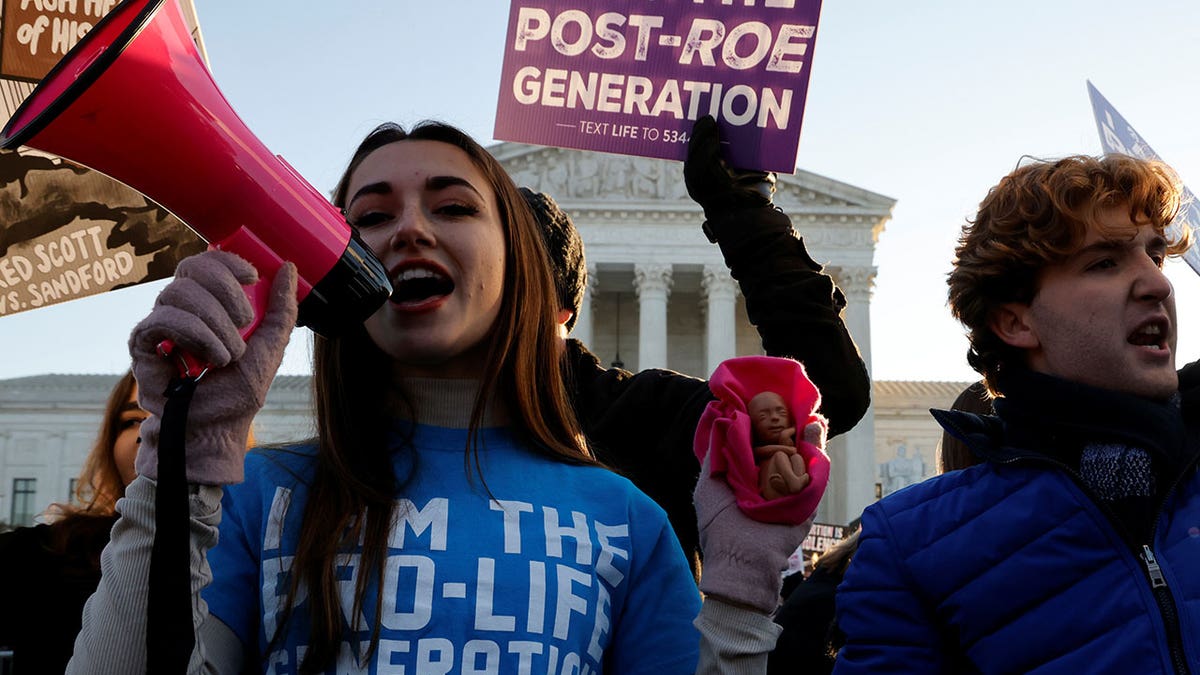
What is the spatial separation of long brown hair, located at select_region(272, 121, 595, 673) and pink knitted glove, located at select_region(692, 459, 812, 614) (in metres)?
0.43

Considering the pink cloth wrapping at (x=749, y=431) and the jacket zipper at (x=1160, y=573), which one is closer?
the pink cloth wrapping at (x=749, y=431)

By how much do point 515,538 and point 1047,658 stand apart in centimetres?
117

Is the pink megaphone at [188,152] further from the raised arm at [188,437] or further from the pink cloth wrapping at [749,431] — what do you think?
the pink cloth wrapping at [749,431]

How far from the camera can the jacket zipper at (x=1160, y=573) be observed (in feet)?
7.36

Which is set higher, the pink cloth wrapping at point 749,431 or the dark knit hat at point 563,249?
the dark knit hat at point 563,249

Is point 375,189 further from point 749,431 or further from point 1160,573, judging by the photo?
point 1160,573

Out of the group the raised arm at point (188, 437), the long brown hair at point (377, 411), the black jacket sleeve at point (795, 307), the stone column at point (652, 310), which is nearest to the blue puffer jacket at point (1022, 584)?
the black jacket sleeve at point (795, 307)

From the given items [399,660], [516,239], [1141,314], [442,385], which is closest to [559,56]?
[516,239]

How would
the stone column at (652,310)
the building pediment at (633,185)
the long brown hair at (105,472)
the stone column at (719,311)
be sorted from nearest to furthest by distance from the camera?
the long brown hair at (105,472), the stone column at (652,310), the stone column at (719,311), the building pediment at (633,185)

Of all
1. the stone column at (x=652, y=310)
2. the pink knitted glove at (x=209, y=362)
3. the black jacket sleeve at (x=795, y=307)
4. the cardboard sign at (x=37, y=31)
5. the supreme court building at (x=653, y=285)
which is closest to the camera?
the pink knitted glove at (x=209, y=362)

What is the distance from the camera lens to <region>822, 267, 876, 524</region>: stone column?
41500 millimetres

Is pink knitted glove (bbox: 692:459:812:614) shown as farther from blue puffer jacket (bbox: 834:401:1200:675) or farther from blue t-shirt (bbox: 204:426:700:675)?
blue puffer jacket (bbox: 834:401:1200:675)

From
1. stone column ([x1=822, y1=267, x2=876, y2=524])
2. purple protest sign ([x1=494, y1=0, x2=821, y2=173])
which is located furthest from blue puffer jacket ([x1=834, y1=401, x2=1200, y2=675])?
stone column ([x1=822, y1=267, x2=876, y2=524])

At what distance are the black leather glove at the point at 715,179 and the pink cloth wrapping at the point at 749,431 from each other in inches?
40.2
